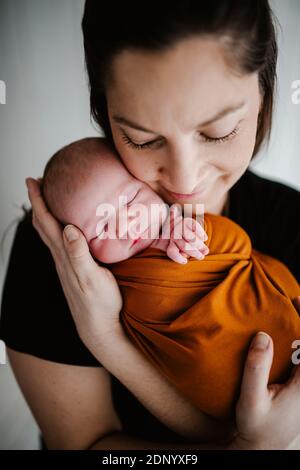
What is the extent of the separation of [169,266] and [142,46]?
439 mm

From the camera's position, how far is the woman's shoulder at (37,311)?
0.93m

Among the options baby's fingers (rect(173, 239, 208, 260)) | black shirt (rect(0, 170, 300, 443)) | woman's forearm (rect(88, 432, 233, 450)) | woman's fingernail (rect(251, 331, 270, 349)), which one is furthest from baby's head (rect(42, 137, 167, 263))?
woman's forearm (rect(88, 432, 233, 450))

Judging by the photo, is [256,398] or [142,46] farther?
[256,398]

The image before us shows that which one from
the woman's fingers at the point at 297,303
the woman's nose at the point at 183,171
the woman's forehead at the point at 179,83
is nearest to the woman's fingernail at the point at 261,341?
the woman's fingers at the point at 297,303

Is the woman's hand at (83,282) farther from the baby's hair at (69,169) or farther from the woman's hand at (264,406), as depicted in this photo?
the woman's hand at (264,406)

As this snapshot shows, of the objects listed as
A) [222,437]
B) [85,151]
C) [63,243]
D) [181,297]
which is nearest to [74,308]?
[63,243]

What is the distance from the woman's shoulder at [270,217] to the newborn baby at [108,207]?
0.28 metres

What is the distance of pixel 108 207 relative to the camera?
33.6 inches

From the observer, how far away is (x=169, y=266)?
0.82 m

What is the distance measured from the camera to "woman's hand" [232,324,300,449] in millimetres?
734

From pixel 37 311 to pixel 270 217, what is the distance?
70 cm

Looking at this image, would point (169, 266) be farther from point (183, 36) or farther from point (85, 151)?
point (183, 36)

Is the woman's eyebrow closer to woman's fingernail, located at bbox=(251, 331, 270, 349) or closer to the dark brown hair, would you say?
the dark brown hair

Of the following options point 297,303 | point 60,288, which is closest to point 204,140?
point 297,303
